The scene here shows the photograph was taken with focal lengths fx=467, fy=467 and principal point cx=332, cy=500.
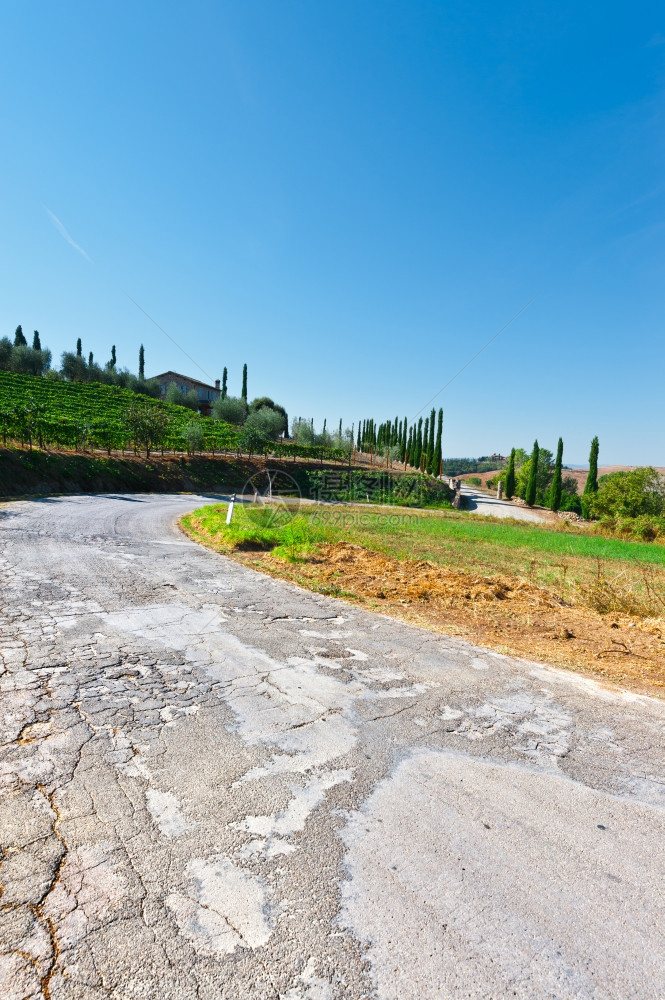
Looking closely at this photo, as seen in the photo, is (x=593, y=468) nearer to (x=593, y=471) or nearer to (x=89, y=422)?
(x=593, y=471)

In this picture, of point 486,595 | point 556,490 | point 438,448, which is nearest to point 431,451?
point 438,448

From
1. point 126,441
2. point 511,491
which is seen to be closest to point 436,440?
point 511,491

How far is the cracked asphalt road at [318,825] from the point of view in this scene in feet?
6.05

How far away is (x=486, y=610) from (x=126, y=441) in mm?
32834

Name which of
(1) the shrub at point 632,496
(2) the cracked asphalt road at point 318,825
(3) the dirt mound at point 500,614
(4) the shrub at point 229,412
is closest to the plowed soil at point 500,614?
(3) the dirt mound at point 500,614

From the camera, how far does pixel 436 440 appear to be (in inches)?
2346

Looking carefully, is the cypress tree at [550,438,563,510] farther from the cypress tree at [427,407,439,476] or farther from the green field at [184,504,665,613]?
the green field at [184,504,665,613]

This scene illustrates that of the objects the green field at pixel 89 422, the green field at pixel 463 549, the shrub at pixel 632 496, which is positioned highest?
the green field at pixel 89 422

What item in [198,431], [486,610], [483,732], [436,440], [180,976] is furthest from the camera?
[436,440]

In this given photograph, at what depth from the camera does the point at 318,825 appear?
8.52ft

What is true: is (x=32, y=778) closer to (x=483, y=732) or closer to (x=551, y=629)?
(x=483, y=732)

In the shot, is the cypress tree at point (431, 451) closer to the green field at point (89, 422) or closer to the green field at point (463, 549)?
the green field at point (89, 422)

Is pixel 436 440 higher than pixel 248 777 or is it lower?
higher

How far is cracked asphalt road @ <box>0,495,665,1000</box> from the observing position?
1.84 meters
